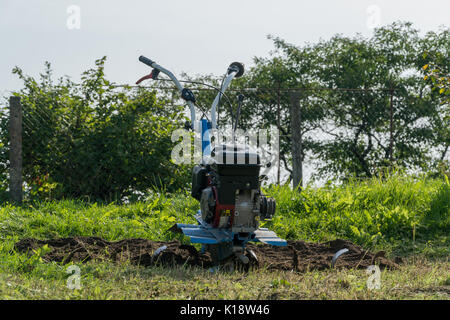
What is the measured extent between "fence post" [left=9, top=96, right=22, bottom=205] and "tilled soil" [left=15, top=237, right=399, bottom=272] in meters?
2.26

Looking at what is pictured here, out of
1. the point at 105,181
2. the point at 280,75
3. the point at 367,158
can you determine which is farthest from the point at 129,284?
the point at 280,75

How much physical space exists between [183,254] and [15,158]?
3.44 metres

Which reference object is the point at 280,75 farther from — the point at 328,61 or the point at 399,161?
the point at 399,161

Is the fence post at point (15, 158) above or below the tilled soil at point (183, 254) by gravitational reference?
above

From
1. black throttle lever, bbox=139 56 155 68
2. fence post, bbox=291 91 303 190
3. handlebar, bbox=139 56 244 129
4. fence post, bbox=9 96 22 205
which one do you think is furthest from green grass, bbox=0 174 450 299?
black throttle lever, bbox=139 56 155 68

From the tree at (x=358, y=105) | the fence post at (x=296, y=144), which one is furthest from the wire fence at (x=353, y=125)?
the fence post at (x=296, y=144)

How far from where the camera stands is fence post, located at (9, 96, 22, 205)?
7.30 meters

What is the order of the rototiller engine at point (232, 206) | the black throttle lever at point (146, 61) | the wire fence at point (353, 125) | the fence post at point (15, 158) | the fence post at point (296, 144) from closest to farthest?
the rototiller engine at point (232, 206)
the black throttle lever at point (146, 61)
the fence post at point (15, 158)
the fence post at point (296, 144)
the wire fence at point (353, 125)

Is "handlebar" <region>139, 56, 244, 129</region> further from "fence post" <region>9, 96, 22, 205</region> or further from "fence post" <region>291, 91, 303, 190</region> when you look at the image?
"fence post" <region>9, 96, 22, 205</region>

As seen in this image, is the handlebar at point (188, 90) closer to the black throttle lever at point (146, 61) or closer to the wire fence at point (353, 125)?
the black throttle lever at point (146, 61)

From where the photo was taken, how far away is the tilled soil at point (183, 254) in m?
4.70

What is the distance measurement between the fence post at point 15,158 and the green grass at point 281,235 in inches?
12.2

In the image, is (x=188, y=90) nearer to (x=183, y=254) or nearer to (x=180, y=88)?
(x=180, y=88)

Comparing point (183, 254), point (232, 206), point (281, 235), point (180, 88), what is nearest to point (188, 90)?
point (180, 88)
